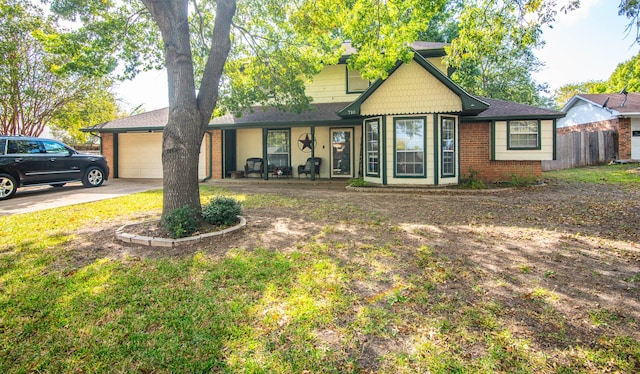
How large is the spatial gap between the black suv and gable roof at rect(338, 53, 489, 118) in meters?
9.37

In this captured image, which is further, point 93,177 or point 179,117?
point 93,177

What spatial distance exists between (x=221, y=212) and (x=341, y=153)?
935cm

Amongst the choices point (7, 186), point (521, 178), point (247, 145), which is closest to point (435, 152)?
point (521, 178)

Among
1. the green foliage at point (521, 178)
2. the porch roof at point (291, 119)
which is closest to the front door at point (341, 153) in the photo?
the porch roof at point (291, 119)

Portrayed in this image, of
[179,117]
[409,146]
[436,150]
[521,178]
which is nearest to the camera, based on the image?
[179,117]

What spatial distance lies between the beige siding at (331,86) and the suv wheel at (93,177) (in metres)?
A: 8.89

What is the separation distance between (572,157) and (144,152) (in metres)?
23.1

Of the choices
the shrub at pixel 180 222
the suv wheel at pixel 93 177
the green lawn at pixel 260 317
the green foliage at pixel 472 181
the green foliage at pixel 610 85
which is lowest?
the green lawn at pixel 260 317

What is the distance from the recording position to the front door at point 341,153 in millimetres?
14266

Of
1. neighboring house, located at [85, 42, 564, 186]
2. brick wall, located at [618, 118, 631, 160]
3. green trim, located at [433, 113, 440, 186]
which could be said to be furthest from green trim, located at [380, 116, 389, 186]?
brick wall, located at [618, 118, 631, 160]

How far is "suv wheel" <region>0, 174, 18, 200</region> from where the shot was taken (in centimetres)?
918

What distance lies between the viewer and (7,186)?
9305 mm

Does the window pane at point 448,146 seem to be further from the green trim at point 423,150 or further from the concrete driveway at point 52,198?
the concrete driveway at point 52,198

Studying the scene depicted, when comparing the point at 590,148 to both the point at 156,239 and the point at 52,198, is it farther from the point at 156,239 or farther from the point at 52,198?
the point at 52,198
